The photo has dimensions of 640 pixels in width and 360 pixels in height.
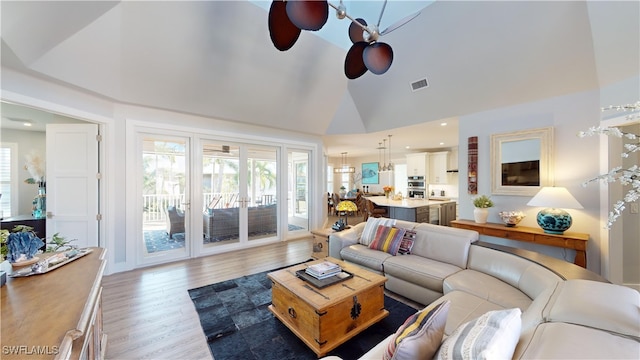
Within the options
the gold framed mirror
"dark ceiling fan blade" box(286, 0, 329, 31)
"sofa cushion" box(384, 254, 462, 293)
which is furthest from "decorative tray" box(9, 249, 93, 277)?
the gold framed mirror

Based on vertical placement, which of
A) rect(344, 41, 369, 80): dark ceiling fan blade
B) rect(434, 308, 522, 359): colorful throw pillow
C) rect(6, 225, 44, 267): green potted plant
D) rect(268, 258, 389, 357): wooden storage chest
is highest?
rect(344, 41, 369, 80): dark ceiling fan blade

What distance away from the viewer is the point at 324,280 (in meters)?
2.33

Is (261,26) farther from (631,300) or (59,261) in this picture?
(631,300)

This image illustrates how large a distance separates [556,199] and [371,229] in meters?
2.43

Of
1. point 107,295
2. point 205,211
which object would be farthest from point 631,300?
point 205,211

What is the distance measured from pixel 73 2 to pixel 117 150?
203 cm

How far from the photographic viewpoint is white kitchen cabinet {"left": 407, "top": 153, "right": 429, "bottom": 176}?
27.2 ft

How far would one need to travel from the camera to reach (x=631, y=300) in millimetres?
1097

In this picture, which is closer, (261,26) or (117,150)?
(261,26)

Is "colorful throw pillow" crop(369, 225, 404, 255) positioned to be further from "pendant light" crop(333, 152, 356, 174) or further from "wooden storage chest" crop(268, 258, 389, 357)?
"pendant light" crop(333, 152, 356, 174)

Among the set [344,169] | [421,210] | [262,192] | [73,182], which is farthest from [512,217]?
[344,169]

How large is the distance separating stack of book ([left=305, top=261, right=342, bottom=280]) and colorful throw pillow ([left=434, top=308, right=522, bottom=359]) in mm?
1422

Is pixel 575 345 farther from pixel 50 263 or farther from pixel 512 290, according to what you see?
pixel 50 263

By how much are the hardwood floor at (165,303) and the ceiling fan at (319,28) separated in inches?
103
